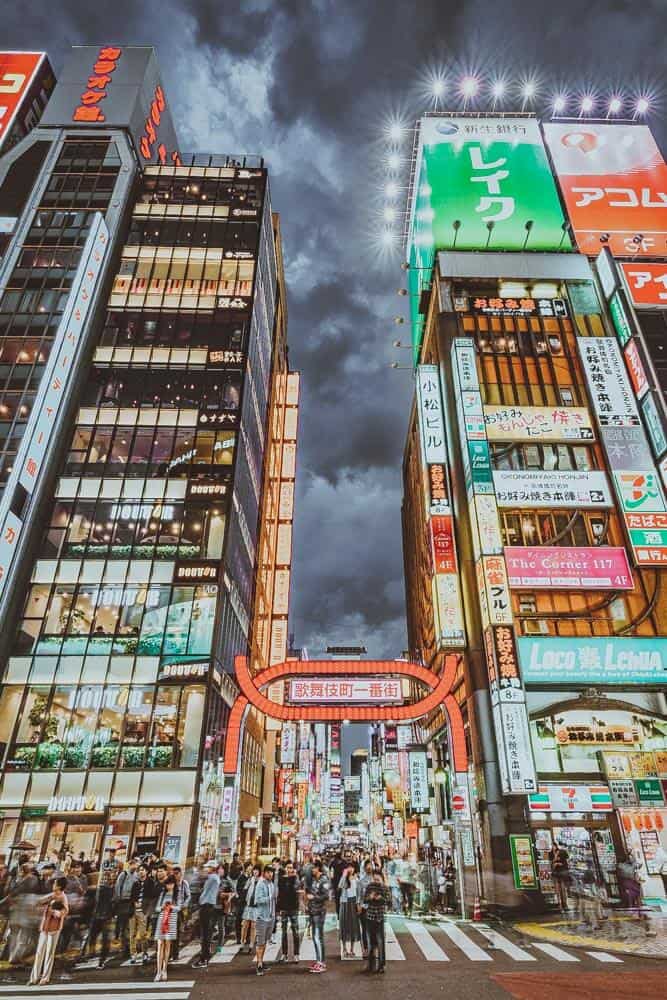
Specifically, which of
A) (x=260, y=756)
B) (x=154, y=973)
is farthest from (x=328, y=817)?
(x=154, y=973)

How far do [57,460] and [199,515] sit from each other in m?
8.81

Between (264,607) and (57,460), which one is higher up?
(57,460)

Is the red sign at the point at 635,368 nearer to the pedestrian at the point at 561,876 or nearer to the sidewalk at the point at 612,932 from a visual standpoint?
the pedestrian at the point at 561,876

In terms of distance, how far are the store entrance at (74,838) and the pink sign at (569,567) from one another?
2090 cm

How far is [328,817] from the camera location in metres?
154

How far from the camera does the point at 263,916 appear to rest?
11336mm

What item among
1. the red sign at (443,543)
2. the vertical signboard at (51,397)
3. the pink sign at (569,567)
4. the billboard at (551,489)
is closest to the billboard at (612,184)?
the billboard at (551,489)

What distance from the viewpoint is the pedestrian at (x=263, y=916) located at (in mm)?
10986

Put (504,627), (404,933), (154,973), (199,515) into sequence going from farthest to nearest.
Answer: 1. (199,515)
2. (504,627)
3. (404,933)
4. (154,973)

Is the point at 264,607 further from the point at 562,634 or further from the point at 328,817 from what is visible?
the point at 328,817

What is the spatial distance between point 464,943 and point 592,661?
14.3 m

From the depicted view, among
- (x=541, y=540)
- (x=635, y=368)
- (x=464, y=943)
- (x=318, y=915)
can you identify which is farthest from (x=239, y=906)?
(x=635, y=368)

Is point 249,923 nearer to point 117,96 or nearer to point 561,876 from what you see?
point 561,876

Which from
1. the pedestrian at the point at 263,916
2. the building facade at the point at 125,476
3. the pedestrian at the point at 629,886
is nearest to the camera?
the pedestrian at the point at 263,916
